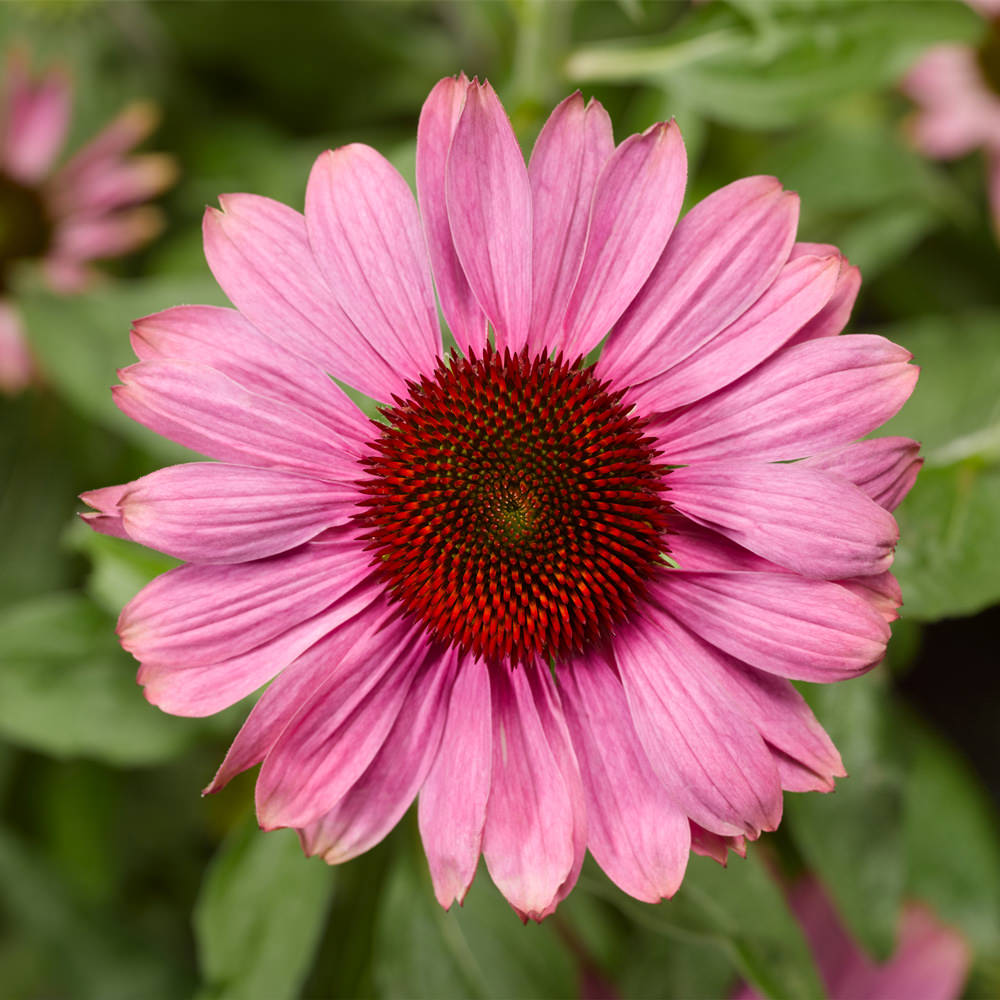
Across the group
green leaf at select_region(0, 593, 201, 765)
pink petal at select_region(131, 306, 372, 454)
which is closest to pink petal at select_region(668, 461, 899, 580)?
pink petal at select_region(131, 306, 372, 454)

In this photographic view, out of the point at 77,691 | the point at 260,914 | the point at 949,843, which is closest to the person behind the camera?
the point at 260,914

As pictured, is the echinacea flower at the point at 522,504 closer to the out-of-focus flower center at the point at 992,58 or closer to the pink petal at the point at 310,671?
the pink petal at the point at 310,671

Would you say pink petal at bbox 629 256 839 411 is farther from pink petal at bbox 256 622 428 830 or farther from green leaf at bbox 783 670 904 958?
green leaf at bbox 783 670 904 958

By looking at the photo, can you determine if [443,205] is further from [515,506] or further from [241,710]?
[241,710]

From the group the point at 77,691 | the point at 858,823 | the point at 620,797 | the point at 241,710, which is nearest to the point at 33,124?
the point at 77,691

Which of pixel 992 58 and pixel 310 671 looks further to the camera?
pixel 992 58

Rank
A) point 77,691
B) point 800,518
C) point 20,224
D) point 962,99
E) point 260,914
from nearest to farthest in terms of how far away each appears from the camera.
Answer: point 800,518
point 260,914
point 77,691
point 962,99
point 20,224
